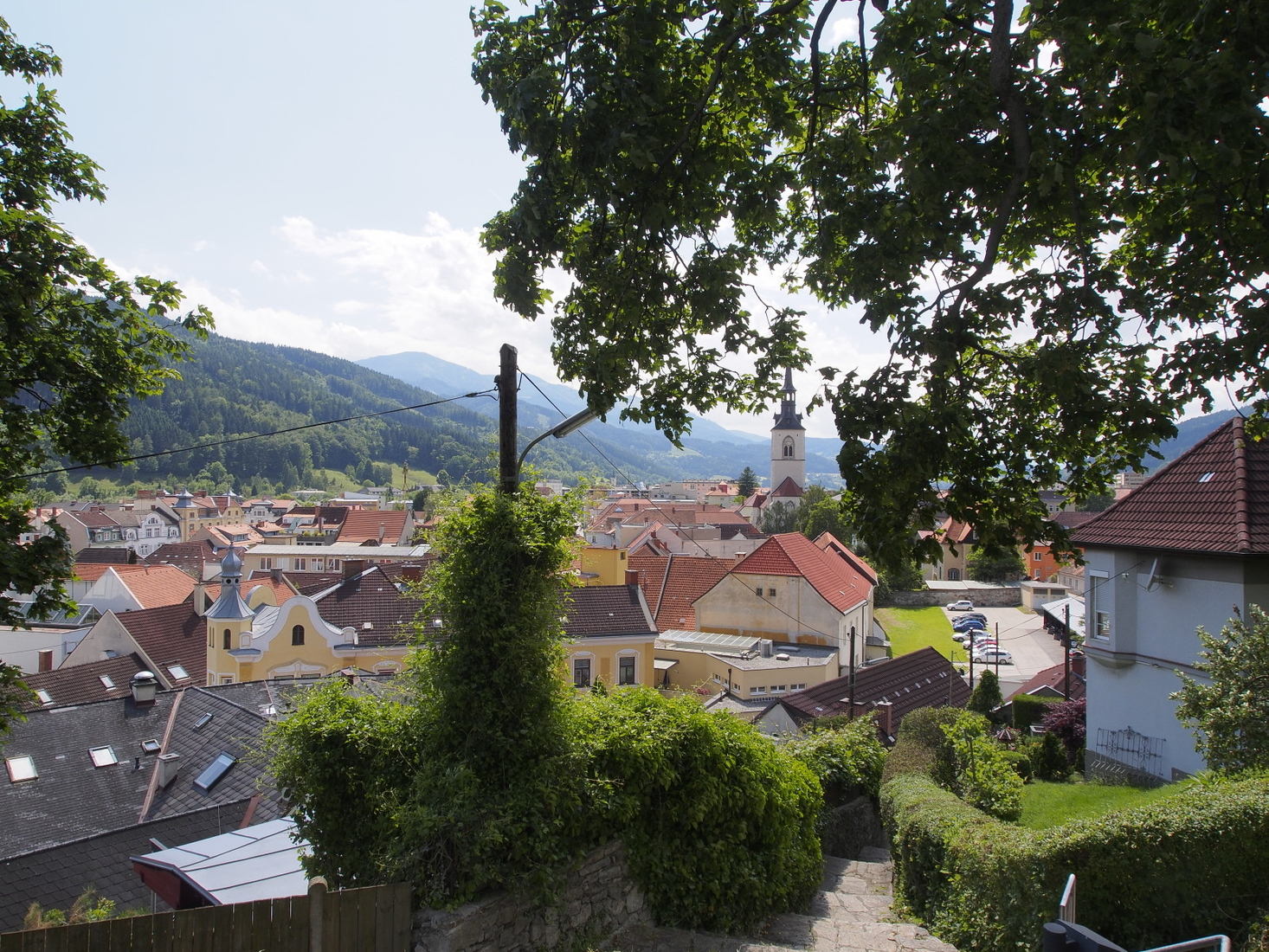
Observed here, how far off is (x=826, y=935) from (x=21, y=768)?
1574 cm

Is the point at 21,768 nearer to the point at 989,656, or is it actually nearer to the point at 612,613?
the point at 612,613

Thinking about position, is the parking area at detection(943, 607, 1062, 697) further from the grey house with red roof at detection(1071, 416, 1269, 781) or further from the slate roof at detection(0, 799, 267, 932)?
the slate roof at detection(0, 799, 267, 932)

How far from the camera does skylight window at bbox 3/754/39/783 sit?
610 inches

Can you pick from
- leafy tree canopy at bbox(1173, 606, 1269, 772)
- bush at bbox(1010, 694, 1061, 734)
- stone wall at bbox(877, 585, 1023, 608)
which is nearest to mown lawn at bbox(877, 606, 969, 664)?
stone wall at bbox(877, 585, 1023, 608)

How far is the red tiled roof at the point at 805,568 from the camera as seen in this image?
3553 centimetres

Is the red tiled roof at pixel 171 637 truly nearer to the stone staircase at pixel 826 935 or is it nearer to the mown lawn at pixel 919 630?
the stone staircase at pixel 826 935

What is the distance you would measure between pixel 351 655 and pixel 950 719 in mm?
17514

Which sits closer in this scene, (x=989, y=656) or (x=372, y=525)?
(x=989, y=656)

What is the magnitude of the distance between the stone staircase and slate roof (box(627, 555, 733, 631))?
2656 cm

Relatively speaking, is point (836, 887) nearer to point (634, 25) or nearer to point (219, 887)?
point (219, 887)

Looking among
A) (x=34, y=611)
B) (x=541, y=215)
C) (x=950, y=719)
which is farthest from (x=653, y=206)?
(x=950, y=719)

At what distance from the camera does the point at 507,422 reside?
742 cm

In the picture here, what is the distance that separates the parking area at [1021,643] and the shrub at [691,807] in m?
31.0

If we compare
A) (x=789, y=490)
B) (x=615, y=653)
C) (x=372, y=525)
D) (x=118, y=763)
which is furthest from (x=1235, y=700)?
(x=789, y=490)
